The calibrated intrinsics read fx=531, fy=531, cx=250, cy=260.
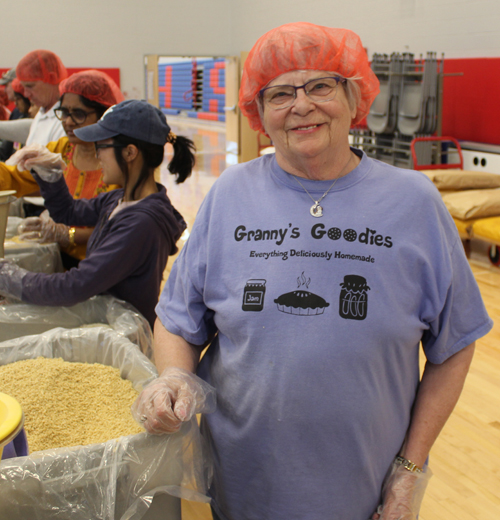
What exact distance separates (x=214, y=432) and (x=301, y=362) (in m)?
0.29

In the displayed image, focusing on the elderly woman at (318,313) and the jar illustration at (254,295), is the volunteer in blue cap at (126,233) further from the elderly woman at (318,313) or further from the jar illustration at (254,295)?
the jar illustration at (254,295)

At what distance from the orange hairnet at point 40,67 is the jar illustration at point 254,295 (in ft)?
9.74

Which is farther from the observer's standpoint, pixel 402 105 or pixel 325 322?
pixel 402 105

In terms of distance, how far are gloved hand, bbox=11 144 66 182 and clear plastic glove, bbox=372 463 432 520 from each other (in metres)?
1.75

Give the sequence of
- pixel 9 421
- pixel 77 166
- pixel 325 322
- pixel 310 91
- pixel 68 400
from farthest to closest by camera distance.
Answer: pixel 77 166 < pixel 68 400 < pixel 310 91 < pixel 325 322 < pixel 9 421

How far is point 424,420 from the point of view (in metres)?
1.07

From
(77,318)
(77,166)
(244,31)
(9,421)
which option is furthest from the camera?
(244,31)

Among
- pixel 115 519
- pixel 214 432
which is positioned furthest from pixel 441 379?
pixel 115 519

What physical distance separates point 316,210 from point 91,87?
67.6 inches

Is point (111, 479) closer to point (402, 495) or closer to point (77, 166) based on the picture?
point (402, 495)

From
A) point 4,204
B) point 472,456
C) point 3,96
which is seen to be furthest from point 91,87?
point 3,96

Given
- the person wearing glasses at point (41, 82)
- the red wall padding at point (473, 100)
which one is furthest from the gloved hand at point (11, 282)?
the red wall padding at point (473, 100)

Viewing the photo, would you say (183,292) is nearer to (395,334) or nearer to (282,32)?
(395,334)

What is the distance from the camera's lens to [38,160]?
212cm
